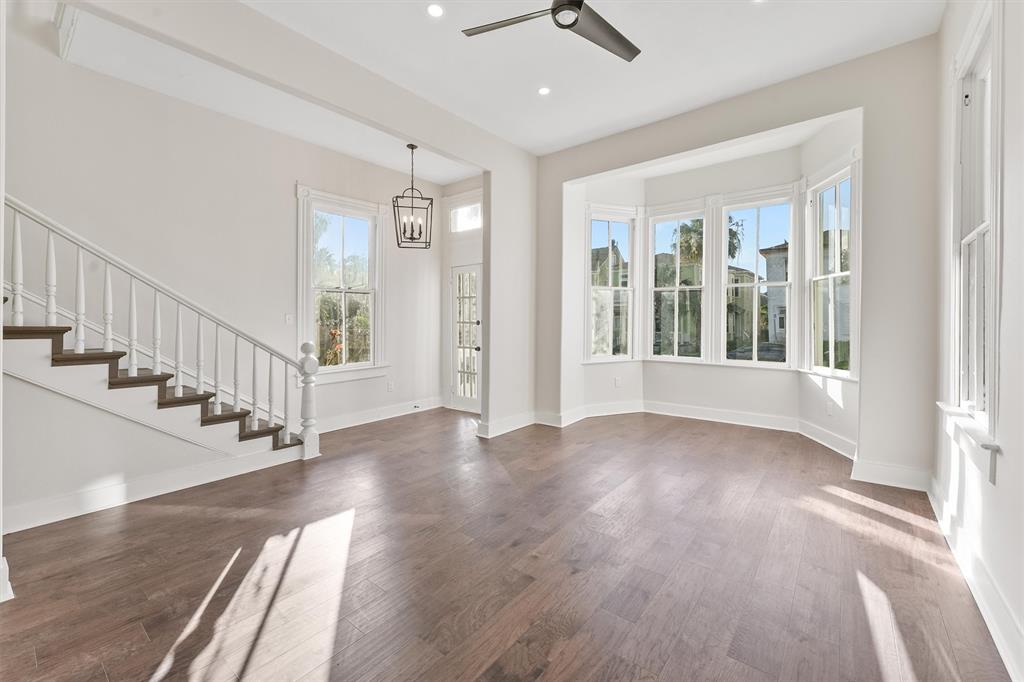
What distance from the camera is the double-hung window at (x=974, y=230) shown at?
2432mm

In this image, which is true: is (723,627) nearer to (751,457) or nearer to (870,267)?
(751,457)

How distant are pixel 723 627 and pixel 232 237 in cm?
500

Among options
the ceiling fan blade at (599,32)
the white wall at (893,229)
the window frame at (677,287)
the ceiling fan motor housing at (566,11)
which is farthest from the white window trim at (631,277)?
the ceiling fan motor housing at (566,11)

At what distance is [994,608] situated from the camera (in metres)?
1.87

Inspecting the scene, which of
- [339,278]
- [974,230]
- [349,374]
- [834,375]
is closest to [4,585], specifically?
[349,374]

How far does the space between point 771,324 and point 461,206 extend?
4.32 m

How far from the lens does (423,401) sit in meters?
6.59

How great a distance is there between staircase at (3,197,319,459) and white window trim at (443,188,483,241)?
119 inches

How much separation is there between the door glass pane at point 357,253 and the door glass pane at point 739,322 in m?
4.55

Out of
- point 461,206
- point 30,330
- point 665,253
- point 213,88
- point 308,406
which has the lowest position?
point 308,406

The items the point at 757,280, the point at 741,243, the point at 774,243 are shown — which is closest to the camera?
the point at 774,243

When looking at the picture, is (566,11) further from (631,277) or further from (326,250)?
(631,277)

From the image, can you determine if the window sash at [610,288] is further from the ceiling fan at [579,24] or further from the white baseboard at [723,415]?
the ceiling fan at [579,24]

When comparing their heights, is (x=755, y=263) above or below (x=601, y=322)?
above
